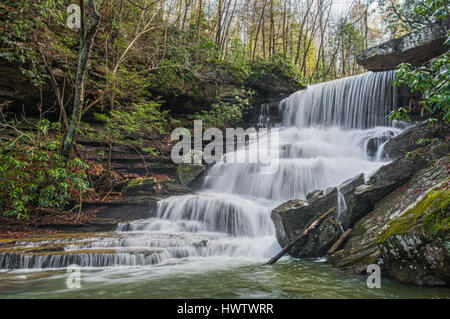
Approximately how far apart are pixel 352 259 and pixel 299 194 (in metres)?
4.20

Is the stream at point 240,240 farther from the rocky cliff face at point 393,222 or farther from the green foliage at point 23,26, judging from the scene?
the green foliage at point 23,26

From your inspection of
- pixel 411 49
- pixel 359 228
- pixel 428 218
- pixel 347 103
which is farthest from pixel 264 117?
pixel 428 218

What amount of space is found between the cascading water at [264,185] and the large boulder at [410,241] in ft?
6.37

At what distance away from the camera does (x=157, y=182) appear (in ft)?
30.4

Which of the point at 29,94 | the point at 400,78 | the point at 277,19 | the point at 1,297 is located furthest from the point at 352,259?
the point at 277,19

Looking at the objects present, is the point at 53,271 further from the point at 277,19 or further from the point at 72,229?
the point at 277,19

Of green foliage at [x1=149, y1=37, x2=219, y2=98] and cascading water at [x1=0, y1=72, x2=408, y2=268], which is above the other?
green foliage at [x1=149, y1=37, x2=219, y2=98]

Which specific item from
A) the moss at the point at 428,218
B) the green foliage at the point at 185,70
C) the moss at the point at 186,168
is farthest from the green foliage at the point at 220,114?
the moss at the point at 428,218
